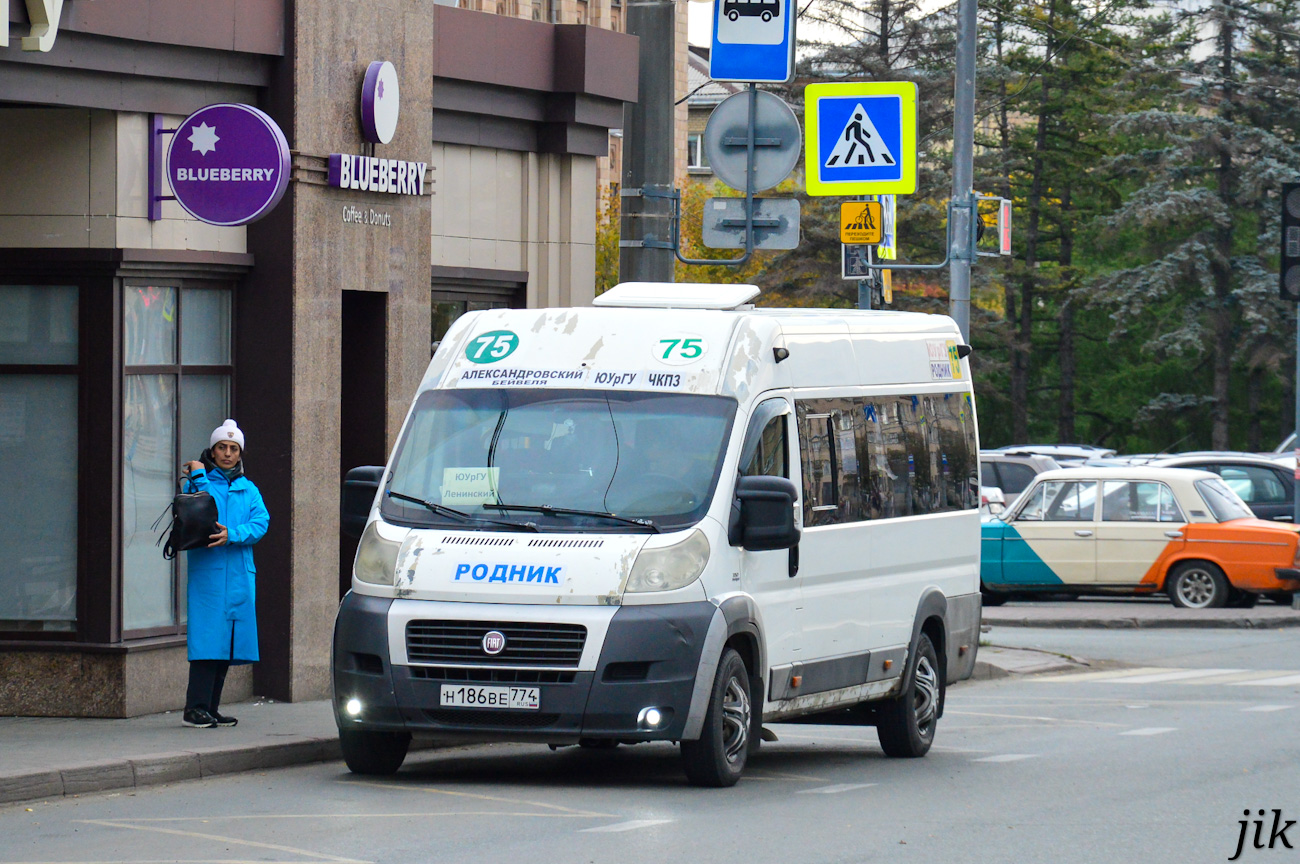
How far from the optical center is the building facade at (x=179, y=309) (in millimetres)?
13117

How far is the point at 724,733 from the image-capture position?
10.7 m

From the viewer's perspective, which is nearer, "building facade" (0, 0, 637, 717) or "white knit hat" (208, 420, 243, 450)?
"white knit hat" (208, 420, 243, 450)

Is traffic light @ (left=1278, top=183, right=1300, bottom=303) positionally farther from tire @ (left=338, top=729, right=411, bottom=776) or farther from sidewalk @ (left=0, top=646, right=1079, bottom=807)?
tire @ (left=338, top=729, right=411, bottom=776)

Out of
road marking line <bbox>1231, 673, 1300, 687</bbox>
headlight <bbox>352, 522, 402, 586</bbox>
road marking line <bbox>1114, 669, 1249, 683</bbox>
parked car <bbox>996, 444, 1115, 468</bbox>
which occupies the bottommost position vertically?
road marking line <bbox>1114, 669, 1249, 683</bbox>

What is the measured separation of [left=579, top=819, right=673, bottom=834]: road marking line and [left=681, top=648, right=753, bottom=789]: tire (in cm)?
96

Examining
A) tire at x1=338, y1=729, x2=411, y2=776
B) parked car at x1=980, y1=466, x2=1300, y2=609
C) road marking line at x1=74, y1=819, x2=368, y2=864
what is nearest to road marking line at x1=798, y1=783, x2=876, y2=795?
tire at x1=338, y1=729, x2=411, y2=776

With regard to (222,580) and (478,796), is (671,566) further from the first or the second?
(222,580)

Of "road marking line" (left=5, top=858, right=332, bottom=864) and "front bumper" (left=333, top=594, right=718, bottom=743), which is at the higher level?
→ "front bumper" (left=333, top=594, right=718, bottom=743)

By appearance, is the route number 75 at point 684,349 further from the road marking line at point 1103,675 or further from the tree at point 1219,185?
the tree at point 1219,185

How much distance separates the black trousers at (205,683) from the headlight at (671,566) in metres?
3.14

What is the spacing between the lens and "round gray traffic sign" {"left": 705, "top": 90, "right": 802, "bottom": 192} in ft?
52.6

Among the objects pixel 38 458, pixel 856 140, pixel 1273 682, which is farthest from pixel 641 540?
pixel 1273 682

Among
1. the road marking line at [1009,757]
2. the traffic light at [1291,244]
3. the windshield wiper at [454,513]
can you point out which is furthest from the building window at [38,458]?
the traffic light at [1291,244]

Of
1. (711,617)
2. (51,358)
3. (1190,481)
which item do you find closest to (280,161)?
(51,358)
